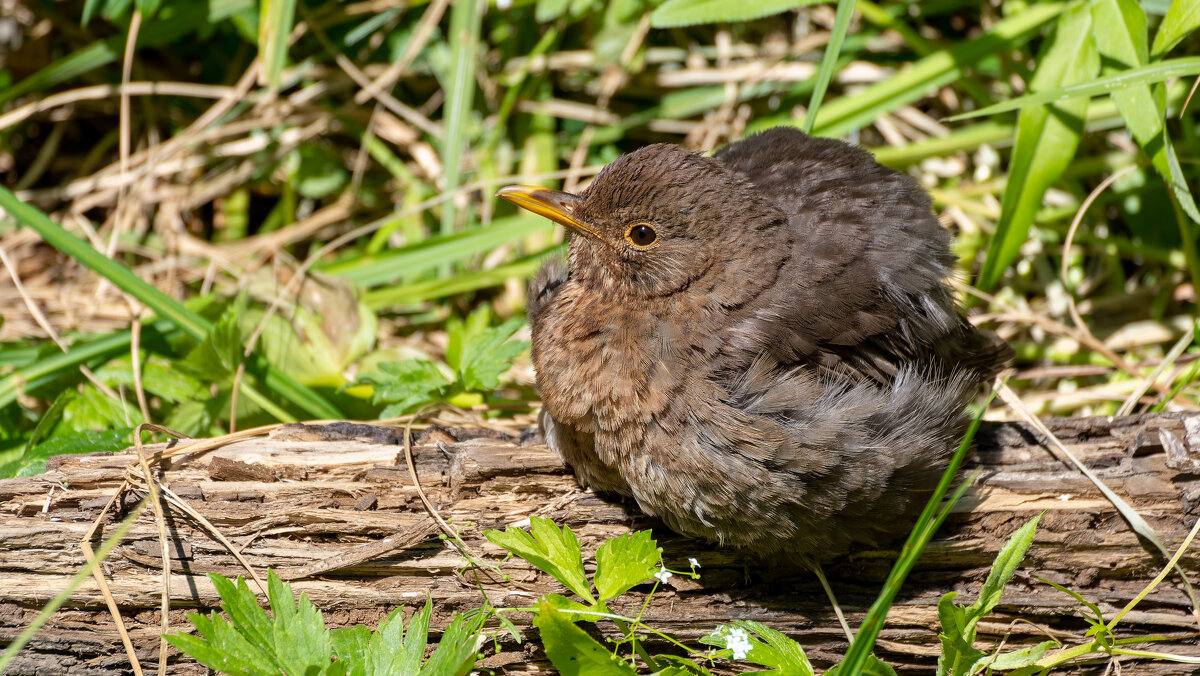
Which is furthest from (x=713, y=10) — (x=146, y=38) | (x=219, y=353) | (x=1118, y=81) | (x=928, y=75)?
(x=146, y=38)

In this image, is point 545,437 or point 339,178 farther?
point 339,178

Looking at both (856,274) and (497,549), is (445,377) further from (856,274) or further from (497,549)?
(856,274)

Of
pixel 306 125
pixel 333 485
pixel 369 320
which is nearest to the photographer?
pixel 333 485

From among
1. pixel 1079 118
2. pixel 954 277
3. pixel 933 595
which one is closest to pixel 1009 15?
pixel 1079 118

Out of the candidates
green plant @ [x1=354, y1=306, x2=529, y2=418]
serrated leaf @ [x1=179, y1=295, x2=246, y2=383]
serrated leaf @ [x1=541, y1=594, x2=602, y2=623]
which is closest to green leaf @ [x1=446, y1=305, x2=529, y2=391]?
green plant @ [x1=354, y1=306, x2=529, y2=418]

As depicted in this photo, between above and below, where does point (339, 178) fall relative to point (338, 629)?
above

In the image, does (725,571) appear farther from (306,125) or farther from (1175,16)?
(306,125)

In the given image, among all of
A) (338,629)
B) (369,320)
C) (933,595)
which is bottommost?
(933,595)

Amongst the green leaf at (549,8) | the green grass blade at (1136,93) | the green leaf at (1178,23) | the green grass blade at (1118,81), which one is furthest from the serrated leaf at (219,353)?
the green leaf at (1178,23)
